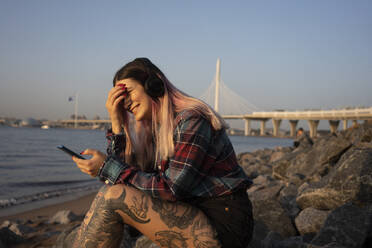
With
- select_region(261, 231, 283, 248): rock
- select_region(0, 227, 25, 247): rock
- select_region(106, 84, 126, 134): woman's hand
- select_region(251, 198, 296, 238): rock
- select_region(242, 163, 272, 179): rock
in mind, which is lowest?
select_region(242, 163, 272, 179): rock

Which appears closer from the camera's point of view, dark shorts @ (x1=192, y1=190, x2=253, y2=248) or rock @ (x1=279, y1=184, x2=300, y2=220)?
dark shorts @ (x1=192, y1=190, x2=253, y2=248)

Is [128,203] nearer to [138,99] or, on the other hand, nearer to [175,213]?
[175,213]

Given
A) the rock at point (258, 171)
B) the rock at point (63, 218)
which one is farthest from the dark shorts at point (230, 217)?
the rock at point (258, 171)

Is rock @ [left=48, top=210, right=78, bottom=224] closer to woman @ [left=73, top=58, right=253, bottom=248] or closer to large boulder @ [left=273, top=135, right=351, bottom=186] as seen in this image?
woman @ [left=73, top=58, right=253, bottom=248]

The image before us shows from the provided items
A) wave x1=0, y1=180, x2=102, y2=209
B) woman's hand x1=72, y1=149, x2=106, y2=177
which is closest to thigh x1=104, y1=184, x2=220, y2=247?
woman's hand x1=72, y1=149, x2=106, y2=177

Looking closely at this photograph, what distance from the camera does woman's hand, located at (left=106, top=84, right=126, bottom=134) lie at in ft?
5.18

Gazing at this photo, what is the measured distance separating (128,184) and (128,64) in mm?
614

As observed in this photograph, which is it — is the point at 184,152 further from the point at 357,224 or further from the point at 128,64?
the point at 357,224

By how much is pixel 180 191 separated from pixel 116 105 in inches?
26.3

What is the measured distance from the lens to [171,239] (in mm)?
1306

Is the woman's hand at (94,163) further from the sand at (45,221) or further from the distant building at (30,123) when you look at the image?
the distant building at (30,123)

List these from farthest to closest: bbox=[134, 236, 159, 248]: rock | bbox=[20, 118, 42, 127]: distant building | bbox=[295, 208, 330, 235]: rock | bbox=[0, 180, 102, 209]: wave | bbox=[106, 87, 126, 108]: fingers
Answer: bbox=[20, 118, 42, 127]: distant building
bbox=[0, 180, 102, 209]: wave
bbox=[295, 208, 330, 235]: rock
bbox=[134, 236, 159, 248]: rock
bbox=[106, 87, 126, 108]: fingers

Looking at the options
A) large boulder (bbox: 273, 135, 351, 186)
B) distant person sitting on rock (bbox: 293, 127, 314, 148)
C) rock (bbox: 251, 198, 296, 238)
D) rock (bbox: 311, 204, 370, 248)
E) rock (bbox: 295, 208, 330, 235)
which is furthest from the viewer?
distant person sitting on rock (bbox: 293, 127, 314, 148)

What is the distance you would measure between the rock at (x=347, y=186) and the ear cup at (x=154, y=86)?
1.73 m
